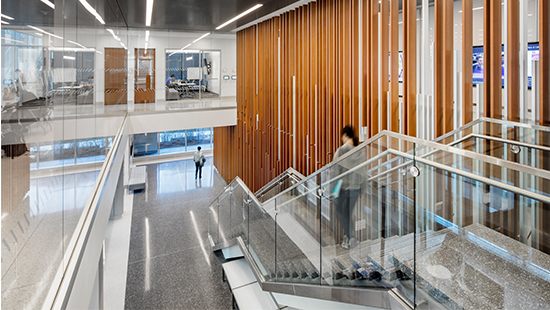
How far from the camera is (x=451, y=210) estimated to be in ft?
6.80

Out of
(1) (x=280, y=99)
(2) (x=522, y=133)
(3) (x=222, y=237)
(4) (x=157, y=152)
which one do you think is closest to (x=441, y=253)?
(2) (x=522, y=133)

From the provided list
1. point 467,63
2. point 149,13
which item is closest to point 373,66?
point 467,63

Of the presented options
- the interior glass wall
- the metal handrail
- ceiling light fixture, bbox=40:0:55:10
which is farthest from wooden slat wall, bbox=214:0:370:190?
ceiling light fixture, bbox=40:0:55:10

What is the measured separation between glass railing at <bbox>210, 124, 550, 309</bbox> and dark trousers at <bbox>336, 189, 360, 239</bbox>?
10 millimetres

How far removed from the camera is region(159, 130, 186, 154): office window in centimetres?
1802

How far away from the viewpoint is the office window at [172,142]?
18.0m

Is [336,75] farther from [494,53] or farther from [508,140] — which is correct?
[508,140]

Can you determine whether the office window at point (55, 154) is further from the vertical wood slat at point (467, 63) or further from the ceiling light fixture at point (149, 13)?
the ceiling light fixture at point (149, 13)

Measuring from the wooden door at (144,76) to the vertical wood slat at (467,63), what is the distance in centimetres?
1021

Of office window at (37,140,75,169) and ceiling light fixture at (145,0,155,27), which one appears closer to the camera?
office window at (37,140,75,169)

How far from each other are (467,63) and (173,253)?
681 cm

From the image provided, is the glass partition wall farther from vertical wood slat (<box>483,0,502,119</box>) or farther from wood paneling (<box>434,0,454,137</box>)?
vertical wood slat (<box>483,0,502,119</box>)

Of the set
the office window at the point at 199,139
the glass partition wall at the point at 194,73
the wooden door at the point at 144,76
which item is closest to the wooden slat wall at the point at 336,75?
the glass partition wall at the point at 194,73

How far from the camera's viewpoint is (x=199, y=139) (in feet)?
63.4
